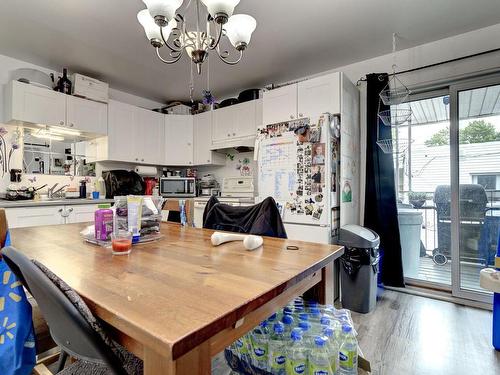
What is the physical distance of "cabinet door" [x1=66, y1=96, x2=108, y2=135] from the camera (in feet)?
10.3

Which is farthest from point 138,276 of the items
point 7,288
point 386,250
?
point 386,250

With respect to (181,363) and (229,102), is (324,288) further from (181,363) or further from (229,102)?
(229,102)

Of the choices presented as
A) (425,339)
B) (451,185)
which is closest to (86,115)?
(425,339)

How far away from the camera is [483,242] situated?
8.16 ft

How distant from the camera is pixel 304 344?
39.0 inches

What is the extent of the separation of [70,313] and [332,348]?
90cm

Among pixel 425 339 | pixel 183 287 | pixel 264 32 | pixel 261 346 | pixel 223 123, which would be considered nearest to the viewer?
pixel 183 287

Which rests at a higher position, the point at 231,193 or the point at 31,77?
the point at 31,77

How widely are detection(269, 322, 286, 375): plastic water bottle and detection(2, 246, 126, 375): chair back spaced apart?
2.09ft

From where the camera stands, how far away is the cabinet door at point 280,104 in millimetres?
2730

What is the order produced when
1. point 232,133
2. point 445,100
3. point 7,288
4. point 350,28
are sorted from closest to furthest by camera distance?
point 7,288
point 350,28
point 445,100
point 232,133

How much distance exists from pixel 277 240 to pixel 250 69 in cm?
260

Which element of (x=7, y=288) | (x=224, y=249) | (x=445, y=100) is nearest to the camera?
(x=7, y=288)

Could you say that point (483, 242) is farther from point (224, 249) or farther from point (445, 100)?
point (224, 249)
